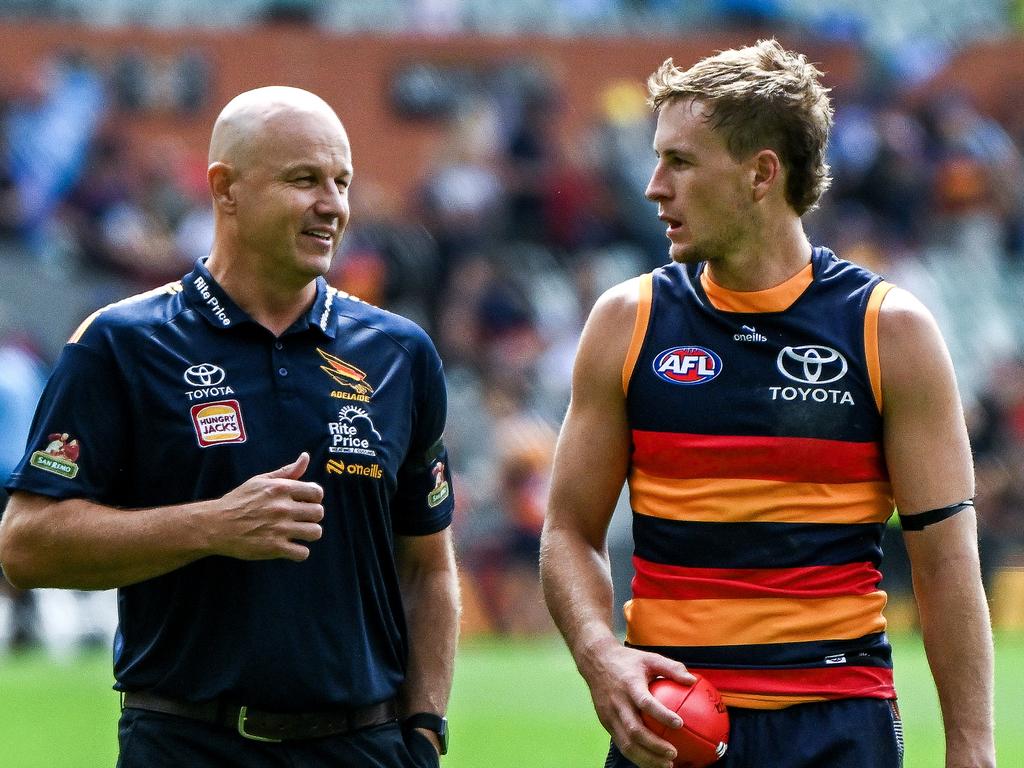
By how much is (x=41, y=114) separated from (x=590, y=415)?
15.4 meters

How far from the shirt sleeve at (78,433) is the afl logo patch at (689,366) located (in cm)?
132

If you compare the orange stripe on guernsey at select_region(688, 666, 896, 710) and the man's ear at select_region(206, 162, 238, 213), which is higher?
the man's ear at select_region(206, 162, 238, 213)

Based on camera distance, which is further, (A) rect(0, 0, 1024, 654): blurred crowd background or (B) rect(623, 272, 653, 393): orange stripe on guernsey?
(A) rect(0, 0, 1024, 654): blurred crowd background

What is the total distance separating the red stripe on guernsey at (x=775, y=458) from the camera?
169 inches

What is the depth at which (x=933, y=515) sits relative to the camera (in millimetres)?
4289

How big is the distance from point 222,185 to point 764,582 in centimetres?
168

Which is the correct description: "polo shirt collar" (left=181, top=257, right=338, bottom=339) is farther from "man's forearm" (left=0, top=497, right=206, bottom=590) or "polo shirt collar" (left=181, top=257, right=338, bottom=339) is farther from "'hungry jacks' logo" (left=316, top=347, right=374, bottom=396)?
"man's forearm" (left=0, top=497, right=206, bottom=590)

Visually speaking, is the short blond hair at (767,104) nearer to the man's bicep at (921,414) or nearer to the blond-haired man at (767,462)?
the blond-haired man at (767,462)

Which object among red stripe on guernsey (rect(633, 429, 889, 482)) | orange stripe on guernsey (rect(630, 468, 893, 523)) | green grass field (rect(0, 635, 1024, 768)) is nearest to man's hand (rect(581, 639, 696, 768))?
orange stripe on guernsey (rect(630, 468, 893, 523))

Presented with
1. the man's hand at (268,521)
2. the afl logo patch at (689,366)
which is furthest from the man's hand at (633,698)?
the man's hand at (268,521)

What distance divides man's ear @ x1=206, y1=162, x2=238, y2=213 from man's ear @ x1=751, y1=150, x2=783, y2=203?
1297 millimetres

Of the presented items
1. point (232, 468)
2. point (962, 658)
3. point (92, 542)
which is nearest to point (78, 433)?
point (92, 542)

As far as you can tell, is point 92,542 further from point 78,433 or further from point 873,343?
point 873,343

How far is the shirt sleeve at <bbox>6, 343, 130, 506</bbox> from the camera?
4262mm
